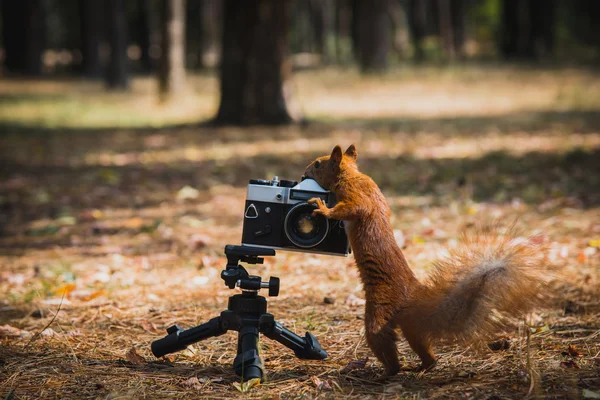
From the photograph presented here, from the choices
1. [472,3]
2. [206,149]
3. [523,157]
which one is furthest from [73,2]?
[523,157]

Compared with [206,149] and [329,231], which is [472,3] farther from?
[329,231]

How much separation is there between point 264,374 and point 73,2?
135 ft

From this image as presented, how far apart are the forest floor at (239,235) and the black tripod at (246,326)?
95mm

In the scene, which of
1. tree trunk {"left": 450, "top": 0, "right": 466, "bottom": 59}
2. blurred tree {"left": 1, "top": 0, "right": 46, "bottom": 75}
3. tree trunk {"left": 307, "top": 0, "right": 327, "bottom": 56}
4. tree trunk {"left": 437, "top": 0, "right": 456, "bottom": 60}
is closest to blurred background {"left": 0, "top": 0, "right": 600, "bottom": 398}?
blurred tree {"left": 1, "top": 0, "right": 46, "bottom": 75}

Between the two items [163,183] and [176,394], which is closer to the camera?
[176,394]

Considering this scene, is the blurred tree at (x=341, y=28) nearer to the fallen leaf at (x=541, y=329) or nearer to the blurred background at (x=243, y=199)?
the blurred background at (x=243, y=199)

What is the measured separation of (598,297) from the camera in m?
3.72

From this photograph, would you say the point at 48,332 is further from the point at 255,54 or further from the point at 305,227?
the point at 255,54

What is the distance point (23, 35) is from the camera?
2728 centimetres

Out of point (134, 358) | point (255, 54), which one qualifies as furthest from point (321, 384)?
point (255, 54)

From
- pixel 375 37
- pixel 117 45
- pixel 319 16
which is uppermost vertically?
pixel 319 16

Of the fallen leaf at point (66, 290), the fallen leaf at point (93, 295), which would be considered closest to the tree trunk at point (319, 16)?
the fallen leaf at point (66, 290)

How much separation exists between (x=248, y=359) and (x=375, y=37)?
19603mm

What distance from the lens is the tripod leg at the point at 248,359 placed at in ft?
8.84
